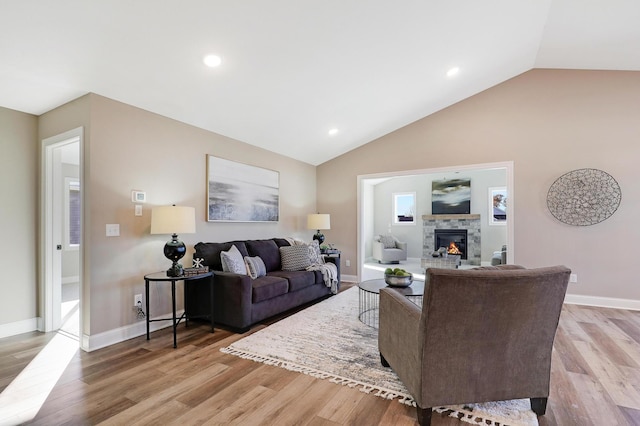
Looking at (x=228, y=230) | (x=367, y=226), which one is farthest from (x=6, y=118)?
(x=367, y=226)

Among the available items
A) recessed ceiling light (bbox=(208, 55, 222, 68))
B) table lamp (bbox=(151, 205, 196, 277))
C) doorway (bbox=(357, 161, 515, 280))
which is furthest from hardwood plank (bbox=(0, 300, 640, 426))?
doorway (bbox=(357, 161, 515, 280))

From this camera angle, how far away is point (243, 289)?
330 cm

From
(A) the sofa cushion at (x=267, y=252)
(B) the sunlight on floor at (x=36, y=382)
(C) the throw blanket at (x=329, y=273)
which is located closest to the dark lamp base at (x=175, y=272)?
(B) the sunlight on floor at (x=36, y=382)

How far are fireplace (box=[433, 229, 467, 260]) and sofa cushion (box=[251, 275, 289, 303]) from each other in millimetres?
6265

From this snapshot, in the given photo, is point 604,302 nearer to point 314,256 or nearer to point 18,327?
point 314,256

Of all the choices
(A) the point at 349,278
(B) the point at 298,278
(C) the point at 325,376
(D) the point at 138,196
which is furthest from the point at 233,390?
(A) the point at 349,278

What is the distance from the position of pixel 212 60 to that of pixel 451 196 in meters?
7.66

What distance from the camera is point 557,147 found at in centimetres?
456

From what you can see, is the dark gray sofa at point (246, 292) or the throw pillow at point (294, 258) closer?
the dark gray sofa at point (246, 292)

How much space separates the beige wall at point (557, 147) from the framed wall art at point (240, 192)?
264 cm

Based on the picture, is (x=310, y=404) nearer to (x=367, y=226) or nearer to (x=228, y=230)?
(x=228, y=230)

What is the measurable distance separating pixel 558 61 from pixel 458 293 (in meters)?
4.56

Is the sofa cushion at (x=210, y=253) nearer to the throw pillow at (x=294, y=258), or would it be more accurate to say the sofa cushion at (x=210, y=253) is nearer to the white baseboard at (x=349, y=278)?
the throw pillow at (x=294, y=258)

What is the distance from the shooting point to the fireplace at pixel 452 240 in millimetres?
8625
